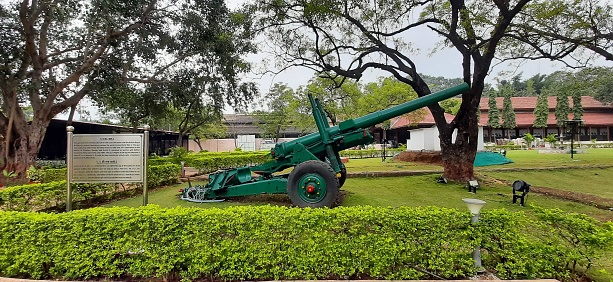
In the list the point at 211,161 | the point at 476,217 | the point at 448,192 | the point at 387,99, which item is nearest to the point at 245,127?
the point at 387,99

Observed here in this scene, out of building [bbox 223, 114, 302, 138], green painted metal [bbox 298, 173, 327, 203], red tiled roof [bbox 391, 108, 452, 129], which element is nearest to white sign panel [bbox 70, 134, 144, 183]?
green painted metal [bbox 298, 173, 327, 203]

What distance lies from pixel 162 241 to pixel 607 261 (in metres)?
4.81

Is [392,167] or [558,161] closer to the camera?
[392,167]

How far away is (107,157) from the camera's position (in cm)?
481

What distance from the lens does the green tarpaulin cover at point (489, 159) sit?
14172 mm

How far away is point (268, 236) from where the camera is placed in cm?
322

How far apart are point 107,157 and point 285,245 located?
337 cm

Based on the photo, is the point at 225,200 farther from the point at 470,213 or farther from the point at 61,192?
the point at 470,213

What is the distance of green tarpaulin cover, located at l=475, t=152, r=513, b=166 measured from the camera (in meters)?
14.2

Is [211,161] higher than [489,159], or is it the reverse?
[489,159]

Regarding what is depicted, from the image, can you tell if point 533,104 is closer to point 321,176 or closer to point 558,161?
point 558,161

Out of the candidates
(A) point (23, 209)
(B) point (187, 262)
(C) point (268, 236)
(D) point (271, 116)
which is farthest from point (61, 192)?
(D) point (271, 116)

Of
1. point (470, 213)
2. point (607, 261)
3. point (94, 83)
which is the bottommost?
point (607, 261)

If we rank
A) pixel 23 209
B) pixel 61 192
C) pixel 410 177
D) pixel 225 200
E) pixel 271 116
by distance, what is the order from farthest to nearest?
pixel 271 116 < pixel 410 177 < pixel 225 200 < pixel 61 192 < pixel 23 209
